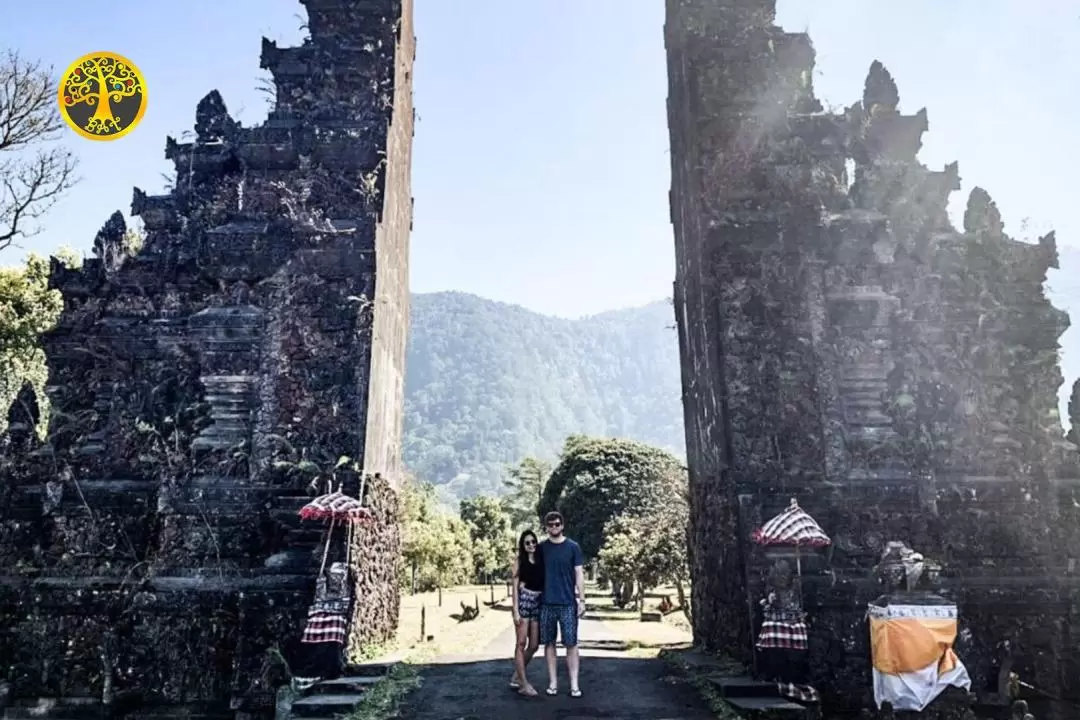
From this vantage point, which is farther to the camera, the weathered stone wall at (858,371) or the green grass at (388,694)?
the weathered stone wall at (858,371)

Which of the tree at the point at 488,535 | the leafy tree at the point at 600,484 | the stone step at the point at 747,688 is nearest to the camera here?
the stone step at the point at 747,688

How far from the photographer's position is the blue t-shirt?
844 cm

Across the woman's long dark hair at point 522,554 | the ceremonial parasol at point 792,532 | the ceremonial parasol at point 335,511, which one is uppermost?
the ceremonial parasol at point 335,511

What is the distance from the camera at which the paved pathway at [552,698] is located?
325 inches

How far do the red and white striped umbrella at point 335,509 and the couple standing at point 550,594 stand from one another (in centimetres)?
285

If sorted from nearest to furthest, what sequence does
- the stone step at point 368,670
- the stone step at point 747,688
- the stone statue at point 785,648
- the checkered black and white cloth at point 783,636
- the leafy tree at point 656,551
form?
the stone step at point 747,688, the stone statue at point 785,648, the checkered black and white cloth at point 783,636, the stone step at point 368,670, the leafy tree at point 656,551

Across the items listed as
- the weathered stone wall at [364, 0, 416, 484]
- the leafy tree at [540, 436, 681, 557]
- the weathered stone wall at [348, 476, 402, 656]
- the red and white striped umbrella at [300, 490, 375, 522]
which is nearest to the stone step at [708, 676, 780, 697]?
the weathered stone wall at [348, 476, 402, 656]

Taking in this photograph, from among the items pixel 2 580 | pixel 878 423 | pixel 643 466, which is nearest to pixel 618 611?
pixel 643 466

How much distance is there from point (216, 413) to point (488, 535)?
48705 millimetres

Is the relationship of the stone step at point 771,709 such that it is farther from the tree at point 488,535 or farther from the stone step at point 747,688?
the tree at point 488,535

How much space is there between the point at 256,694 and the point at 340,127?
28.5 feet

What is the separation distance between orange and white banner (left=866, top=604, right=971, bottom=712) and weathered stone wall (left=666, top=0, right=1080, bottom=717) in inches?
61.9

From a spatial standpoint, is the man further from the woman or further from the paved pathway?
the paved pathway

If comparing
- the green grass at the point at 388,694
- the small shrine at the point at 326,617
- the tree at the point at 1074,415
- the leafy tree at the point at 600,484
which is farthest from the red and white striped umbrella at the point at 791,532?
the leafy tree at the point at 600,484
